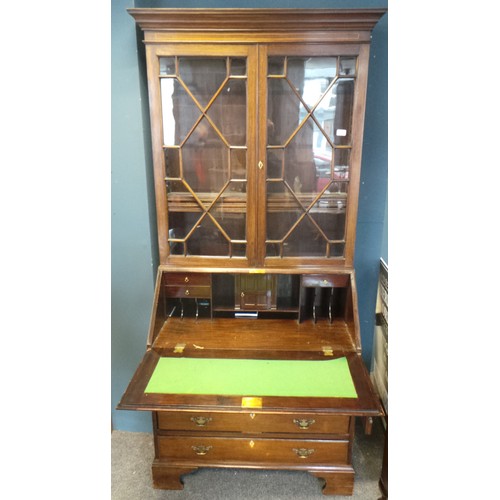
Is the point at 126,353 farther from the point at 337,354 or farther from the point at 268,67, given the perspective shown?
the point at 268,67

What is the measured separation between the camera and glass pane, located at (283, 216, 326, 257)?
1824 millimetres

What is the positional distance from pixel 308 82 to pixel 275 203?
536 millimetres

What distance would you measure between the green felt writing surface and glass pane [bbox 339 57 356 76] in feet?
4.00

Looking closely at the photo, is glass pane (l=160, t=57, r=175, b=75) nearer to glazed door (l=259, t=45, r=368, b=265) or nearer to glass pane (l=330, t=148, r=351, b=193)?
glazed door (l=259, t=45, r=368, b=265)

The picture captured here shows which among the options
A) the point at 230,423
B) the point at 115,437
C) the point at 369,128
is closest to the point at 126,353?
the point at 115,437

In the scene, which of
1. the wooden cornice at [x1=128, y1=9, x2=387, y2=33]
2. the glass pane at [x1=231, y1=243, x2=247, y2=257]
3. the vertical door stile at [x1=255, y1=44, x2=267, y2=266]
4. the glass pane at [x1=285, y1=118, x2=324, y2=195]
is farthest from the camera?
the glass pane at [x1=231, y1=243, x2=247, y2=257]

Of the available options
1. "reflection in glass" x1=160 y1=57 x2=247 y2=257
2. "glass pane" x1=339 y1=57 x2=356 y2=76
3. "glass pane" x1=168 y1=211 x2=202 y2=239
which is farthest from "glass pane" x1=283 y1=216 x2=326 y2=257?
"glass pane" x1=339 y1=57 x2=356 y2=76

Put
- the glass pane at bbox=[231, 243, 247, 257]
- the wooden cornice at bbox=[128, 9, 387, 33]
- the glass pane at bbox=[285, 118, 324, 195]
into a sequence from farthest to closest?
the glass pane at bbox=[231, 243, 247, 257]
the glass pane at bbox=[285, 118, 324, 195]
the wooden cornice at bbox=[128, 9, 387, 33]

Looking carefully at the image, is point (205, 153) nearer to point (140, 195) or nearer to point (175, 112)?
point (175, 112)

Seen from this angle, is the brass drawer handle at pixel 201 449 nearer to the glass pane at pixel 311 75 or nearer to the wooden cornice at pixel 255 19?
the glass pane at pixel 311 75

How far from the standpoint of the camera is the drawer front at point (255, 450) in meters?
1.69

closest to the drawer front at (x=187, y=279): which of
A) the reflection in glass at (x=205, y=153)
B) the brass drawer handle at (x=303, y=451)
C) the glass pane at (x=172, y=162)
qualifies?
the reflection in glass at (x=205, y=153)

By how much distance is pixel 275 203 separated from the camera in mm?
1783

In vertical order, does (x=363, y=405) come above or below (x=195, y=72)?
below
